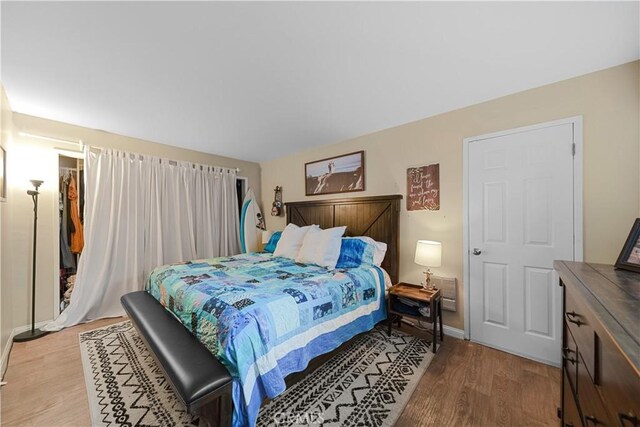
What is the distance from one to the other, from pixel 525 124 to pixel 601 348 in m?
2.13

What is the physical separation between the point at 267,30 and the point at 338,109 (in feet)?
3.98

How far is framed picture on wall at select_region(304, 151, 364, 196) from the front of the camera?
339 cm

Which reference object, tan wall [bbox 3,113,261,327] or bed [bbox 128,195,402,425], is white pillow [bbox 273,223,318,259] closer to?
bed [bbox 128,195,402,425]

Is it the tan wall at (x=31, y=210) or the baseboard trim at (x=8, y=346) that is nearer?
the baseboard trim at (x=8, y=346)

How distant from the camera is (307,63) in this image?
182 cm

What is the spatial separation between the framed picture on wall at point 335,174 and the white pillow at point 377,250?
77 cm

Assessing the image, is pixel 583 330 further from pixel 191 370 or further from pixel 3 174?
pixel 3 174

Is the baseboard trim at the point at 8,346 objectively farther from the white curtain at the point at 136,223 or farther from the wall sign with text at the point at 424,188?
the wall sign with text at the point at 424,188

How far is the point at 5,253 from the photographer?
89.3 inches

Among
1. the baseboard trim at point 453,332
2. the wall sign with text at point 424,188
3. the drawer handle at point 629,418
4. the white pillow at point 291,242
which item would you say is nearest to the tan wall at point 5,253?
the white pillow at point 291,242

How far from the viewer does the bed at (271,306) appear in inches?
57.2

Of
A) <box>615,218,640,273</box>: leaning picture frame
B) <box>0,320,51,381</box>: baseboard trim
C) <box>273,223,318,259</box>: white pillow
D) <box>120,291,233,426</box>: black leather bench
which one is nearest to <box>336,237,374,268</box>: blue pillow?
<box>273,223,318,259</box>: white pillow

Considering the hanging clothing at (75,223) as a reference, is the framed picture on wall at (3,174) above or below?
above

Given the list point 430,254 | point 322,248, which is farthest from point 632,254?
point 322,248
